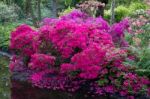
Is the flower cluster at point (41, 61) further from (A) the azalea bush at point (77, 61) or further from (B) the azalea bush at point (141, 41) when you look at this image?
(B) the azalea bush at point (141, 41)

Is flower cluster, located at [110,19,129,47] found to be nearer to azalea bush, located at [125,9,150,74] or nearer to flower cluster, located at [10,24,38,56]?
azalea bush, located at [125,9,150,74]

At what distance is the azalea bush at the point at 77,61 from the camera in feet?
31.6

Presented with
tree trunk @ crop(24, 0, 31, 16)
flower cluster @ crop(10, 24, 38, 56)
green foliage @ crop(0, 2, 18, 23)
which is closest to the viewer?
flower cluster @ crop(10, 24, 38, 56)

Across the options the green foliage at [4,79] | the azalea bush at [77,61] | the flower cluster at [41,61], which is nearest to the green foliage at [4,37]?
the green foliage at [4,79]

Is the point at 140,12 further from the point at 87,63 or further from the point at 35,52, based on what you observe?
the point at 35,52

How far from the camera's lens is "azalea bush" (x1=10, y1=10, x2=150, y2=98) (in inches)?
379

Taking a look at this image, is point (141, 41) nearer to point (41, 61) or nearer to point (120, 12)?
point (41, 61)

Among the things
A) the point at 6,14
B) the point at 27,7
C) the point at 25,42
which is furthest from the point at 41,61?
the point at 27,7

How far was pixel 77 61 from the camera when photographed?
31.8 feet

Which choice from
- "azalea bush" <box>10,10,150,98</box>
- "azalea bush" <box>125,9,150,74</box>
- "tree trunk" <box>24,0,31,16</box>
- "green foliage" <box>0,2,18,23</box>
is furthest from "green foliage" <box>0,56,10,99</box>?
"tree trunk" <box>24,0,31,16</box>

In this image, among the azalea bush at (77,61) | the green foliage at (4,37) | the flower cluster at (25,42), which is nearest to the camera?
the azalea bush at (77,61)

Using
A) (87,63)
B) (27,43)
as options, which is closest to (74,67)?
(87,63)

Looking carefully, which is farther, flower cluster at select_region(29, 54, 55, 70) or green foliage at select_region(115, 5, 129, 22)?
green foliage at select_region(115, 5, 129, 22)

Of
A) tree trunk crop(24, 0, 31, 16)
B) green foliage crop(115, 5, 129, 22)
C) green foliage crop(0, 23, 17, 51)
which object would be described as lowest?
tree trunk crop(24, 0, 31, 16)
